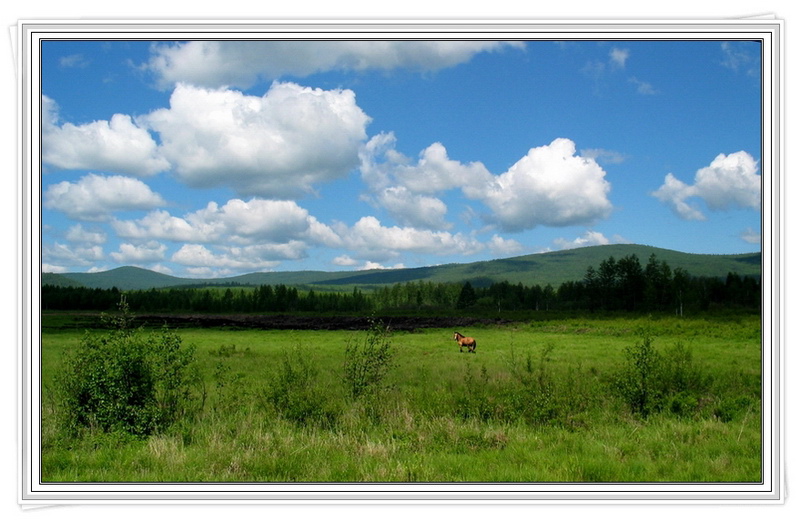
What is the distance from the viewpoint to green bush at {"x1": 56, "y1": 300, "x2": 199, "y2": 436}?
25.9 feet

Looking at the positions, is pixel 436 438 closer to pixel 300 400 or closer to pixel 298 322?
pixel 300 400

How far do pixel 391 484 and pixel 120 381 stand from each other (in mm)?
5394

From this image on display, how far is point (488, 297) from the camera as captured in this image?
4984cm

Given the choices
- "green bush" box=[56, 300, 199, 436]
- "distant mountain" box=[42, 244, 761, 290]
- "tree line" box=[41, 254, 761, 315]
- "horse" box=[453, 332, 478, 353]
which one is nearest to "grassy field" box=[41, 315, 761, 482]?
"green bush" box=[56, 300, 199, 436]

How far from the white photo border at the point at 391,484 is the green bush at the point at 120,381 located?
2.85 metres

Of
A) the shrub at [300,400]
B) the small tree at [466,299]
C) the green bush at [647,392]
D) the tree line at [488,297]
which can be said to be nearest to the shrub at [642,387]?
the green bush at [647,392]

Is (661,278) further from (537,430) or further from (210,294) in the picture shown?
(537,430)

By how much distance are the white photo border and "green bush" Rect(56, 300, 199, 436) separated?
285 cm

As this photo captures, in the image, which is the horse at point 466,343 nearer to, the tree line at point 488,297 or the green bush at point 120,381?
the tree line at point 488,297

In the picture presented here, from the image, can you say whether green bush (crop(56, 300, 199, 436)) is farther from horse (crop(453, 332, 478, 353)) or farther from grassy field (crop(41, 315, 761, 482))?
horse (crop(453, 332, 478, 353))

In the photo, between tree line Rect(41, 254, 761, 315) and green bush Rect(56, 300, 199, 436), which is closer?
green bush Rect(56, 300, 199, 436)

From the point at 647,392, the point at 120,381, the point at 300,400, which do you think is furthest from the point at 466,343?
the point at 120,381
